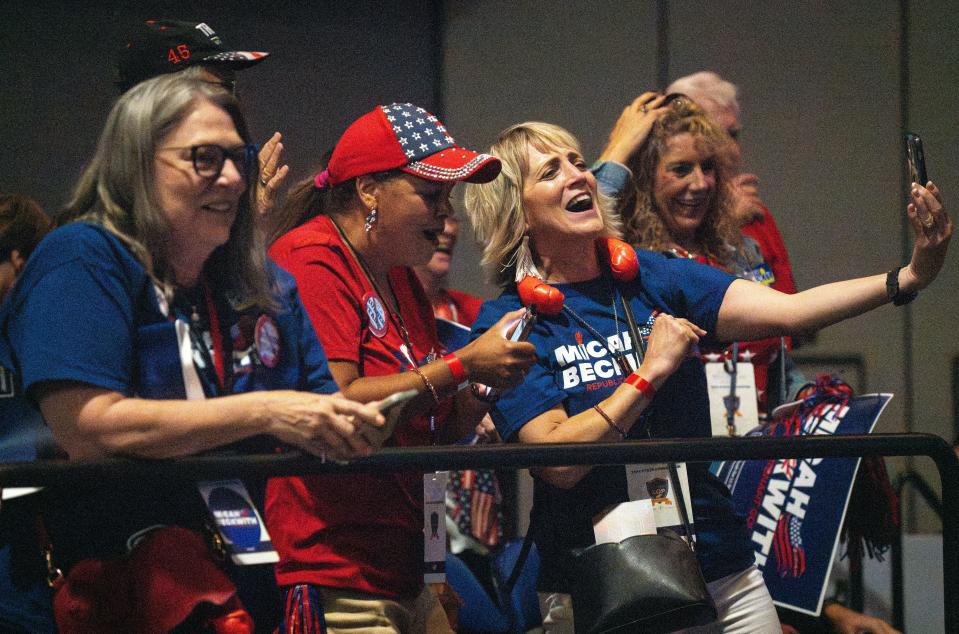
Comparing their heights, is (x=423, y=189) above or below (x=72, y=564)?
above

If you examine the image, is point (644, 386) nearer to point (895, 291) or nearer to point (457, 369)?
point (457, 369)

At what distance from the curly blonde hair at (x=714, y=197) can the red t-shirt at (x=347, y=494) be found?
3.23 ft

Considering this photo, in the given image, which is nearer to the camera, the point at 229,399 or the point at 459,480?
the point at 229,399

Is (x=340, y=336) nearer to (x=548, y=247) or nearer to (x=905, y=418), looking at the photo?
(x=548, y=247)

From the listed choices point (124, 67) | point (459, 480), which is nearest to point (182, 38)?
point (124, 67)

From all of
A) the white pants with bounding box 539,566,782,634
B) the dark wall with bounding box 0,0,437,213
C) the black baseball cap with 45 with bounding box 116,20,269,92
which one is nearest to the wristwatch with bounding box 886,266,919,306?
the white pants with bounding box 539,566,782,634

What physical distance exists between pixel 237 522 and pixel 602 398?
31.4 inches

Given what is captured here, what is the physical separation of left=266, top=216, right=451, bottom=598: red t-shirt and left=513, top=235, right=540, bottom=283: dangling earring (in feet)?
1.01

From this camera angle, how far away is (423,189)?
84.6 inches

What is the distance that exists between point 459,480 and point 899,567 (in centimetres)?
130

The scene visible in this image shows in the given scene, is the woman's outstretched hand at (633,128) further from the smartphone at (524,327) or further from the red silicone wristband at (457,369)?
the red silicone wristband at (457,369)

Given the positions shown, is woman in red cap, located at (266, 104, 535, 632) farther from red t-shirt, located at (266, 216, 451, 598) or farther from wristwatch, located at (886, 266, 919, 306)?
wristwatch, located at (886, 266, 919, 306)

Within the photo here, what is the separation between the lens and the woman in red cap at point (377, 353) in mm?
1870

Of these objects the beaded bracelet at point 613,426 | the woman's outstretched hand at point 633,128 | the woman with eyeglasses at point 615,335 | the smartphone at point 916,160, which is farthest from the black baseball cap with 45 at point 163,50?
the smartphone at point 916,160
